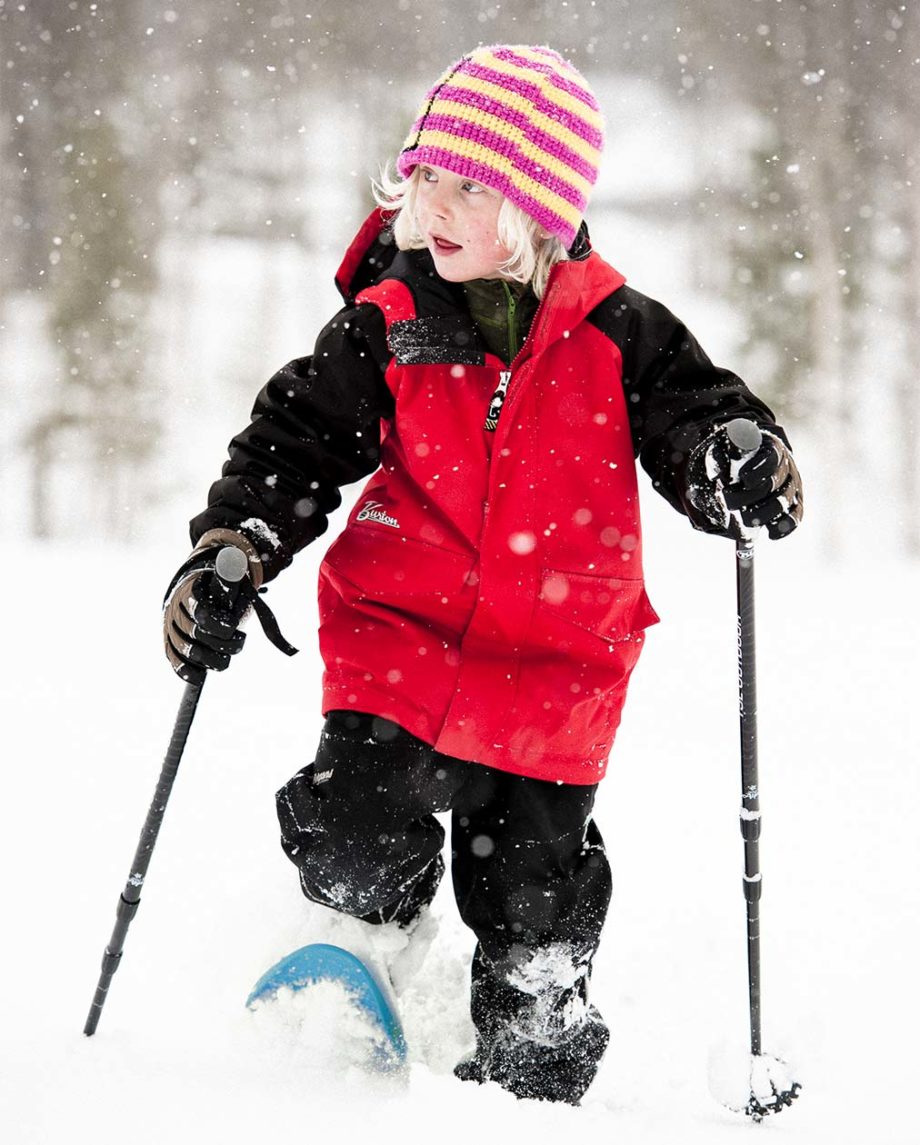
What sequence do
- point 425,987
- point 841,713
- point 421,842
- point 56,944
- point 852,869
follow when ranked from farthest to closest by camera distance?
point 841,713 → point 852,869 → point 56,944 → point 425,987 → point 421,842

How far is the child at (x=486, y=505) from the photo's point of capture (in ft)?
7.77

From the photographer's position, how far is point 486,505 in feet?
7.81

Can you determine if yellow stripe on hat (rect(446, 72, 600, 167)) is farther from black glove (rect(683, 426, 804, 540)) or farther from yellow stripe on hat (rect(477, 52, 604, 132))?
black glove (rect(683, 426, 804, 540))

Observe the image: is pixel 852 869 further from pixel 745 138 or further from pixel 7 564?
pixel 745 138

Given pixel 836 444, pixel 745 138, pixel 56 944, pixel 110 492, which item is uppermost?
pixel 745 138

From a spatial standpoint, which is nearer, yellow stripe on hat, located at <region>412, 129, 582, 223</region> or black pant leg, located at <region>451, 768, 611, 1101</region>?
yellow stripe on hat, located at <region>412, 129, 582, 223</region>

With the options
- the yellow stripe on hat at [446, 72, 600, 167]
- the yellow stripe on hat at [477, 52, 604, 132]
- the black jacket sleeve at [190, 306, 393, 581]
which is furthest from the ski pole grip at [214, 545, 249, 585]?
the yellow stripe on hat at [477, 52, 604, 132]

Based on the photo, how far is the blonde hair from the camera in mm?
2371

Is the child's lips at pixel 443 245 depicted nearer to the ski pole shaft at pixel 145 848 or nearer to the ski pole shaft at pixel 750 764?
the ski pole shaft at pixel 750 764

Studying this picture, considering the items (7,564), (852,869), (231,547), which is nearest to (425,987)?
(231,547)

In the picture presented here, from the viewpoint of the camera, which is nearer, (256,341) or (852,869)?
(852,869)

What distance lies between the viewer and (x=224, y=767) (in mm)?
4676

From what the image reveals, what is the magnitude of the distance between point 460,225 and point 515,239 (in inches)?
4.9

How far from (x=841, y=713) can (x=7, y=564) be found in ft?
24.2
